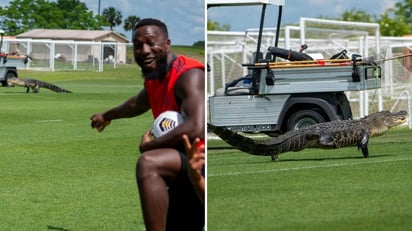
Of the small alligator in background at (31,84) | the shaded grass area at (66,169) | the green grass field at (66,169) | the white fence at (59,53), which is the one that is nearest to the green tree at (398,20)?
the green grass field at (66,169)

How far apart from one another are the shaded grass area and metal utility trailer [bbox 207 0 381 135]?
2.45 m

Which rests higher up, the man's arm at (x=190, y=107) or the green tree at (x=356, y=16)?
the green tree at (x=356, y=16)

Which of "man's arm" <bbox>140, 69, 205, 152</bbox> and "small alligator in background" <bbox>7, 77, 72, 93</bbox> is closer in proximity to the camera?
"man's arm" <bbox>140, 69, 205, 152</bbox>

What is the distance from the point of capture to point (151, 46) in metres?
3.85

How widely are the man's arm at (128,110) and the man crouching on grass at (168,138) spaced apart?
0.47m

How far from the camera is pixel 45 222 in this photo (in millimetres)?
6242

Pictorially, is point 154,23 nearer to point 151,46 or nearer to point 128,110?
point 151,46

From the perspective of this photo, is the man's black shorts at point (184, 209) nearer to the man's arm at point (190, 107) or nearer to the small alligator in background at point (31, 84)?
the man's arm at point (190, 107)

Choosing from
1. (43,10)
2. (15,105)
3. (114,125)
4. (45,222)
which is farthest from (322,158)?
(43,10)

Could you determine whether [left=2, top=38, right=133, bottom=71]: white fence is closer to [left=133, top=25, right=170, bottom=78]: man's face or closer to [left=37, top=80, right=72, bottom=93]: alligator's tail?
[left=37, top=80, right=72, bottom=93]: alligator's tail

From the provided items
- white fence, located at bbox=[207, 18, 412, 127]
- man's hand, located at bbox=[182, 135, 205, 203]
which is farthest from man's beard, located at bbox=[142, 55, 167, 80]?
man's hand, located at bbox=[182, 135, 205, 203]

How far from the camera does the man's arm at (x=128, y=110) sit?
446 centimetres

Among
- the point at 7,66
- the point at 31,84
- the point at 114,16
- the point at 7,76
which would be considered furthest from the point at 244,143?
the point at 7,66

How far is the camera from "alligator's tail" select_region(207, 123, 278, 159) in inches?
141
